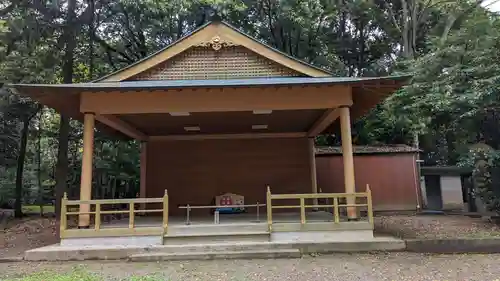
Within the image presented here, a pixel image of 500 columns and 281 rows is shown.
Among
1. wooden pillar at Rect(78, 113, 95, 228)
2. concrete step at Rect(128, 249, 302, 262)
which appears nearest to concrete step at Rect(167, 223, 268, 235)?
Result: concrete step at Rect(128, 249, 302, 262)

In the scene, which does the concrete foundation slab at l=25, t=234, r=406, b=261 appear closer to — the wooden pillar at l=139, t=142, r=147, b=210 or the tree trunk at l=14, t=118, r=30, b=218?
the wooden pillar at l=139, t=142, r=147, b=210

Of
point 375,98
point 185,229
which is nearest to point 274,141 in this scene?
point 375,98

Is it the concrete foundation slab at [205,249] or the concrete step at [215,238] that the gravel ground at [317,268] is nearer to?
the concrete foundation slab at [205,249]

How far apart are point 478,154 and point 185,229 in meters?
8.19

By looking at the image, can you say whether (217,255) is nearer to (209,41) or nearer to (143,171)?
(209,41)

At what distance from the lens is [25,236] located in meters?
11.8

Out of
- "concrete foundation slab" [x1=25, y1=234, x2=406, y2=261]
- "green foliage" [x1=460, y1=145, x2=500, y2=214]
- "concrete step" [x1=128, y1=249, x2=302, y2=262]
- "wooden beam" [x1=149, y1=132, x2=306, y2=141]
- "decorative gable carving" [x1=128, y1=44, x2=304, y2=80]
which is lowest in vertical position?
"concrete step" [x1=128, y1=249, x2=302, y2=262]

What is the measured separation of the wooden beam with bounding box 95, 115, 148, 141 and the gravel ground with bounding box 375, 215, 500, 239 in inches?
292

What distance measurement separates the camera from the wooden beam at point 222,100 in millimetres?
9352

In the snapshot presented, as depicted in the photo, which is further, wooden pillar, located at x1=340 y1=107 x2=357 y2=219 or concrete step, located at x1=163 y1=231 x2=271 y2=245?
wooden pillar, located at x1=340 y1=107 x2=357 y2=219

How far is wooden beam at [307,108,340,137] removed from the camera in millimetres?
10289

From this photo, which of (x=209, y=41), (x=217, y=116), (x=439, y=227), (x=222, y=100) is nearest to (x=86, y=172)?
(x=222, y=100)

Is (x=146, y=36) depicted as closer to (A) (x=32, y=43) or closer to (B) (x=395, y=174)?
(A) (x=32, y=43)

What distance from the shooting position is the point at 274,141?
1412 cm
